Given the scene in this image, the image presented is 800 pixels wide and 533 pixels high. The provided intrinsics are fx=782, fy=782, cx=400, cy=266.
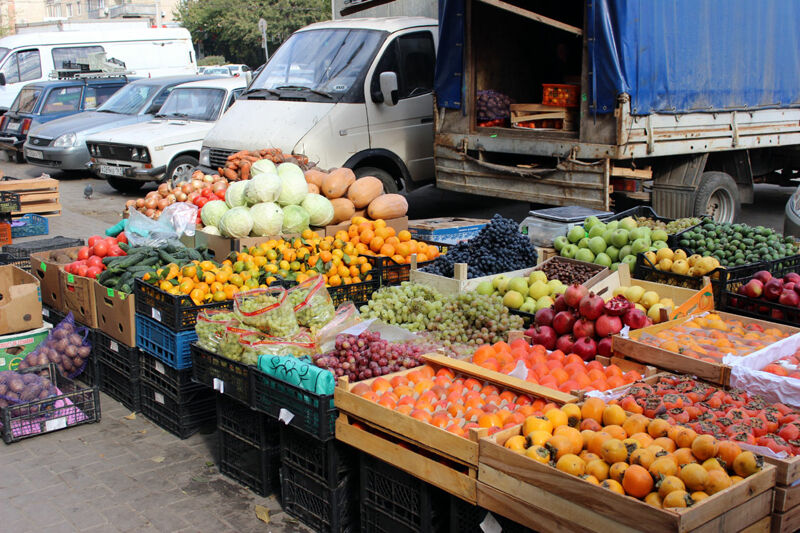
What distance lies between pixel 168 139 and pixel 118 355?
839 centimetres

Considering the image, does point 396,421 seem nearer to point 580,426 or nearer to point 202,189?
point 580,426

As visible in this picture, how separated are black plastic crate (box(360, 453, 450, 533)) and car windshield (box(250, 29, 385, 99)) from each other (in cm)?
701

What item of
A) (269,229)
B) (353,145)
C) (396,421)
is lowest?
(396,421)

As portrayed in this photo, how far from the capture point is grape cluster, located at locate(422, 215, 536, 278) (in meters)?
6.10

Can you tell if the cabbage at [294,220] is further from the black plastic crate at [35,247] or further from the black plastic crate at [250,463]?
the black plastic crate at [250,463]

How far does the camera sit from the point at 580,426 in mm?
3516

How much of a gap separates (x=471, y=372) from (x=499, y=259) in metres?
2.01

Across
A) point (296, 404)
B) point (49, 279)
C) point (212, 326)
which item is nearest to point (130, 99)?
point (49, 279)

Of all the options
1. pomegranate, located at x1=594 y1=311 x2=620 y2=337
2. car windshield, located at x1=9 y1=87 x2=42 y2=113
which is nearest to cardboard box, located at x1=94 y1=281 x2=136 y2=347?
pomegranate, located at x1=594 y1=311 x2=620 y2=337

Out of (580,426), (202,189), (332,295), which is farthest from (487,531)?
(202,189)

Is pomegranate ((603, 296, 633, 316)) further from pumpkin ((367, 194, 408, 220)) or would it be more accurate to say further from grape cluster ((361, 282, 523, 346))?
pumpkin ((367, 194, 408, 220))

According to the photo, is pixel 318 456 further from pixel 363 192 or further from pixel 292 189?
pixel 363 192

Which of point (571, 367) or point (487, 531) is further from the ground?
point (571, 367)

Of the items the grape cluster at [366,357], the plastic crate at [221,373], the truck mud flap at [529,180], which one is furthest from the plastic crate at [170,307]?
the truck mud flap at [529,180]
